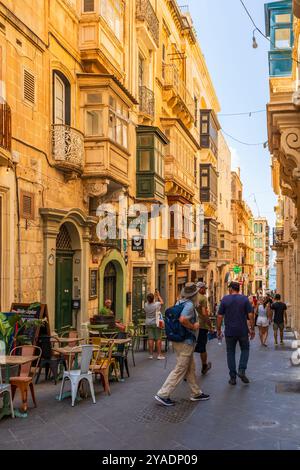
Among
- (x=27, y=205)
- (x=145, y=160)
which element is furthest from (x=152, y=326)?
(x=145, y=160)

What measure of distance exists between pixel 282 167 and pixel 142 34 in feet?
33.9

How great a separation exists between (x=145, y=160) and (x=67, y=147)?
8137 millimetres

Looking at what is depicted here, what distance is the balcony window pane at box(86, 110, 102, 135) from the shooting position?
16.0 metres

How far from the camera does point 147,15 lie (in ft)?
73.2

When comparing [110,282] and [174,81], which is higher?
[174,81]

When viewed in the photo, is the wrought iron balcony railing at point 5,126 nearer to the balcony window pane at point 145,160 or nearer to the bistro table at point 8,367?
the bistro table at point 8,367

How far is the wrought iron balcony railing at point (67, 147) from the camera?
1395 centimetres

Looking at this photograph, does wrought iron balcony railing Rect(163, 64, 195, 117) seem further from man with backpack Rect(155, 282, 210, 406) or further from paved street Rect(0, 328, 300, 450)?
man with backpack Rect(155, 282, 210, 406)

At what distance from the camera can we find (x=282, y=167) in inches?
566

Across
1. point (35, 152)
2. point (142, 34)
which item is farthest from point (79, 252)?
point (142, 34)

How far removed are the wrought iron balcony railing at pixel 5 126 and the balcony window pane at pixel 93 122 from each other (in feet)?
16.0

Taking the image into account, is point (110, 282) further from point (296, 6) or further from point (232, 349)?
point (296, 6)

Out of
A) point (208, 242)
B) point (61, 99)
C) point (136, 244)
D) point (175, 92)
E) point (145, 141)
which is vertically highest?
point (175, 92)

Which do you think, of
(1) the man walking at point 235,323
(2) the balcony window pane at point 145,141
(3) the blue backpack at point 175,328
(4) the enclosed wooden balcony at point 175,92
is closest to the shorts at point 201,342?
(1) the man walking at point 235,323
